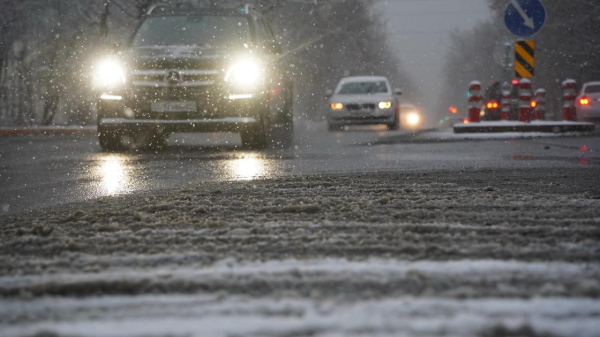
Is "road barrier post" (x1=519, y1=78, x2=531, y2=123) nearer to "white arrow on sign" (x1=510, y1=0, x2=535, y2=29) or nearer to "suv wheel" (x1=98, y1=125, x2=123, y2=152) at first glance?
"white arrow on sign" (x1=510, y1=0, x2=535, y2=29)

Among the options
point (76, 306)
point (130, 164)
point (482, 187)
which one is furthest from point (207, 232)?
point (130, 164)

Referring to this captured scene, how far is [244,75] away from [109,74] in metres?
1.74

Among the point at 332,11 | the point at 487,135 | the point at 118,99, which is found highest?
the point at 332,11

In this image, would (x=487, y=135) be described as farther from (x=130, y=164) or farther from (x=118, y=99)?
(x=130, y=164)

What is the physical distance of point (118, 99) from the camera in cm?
987

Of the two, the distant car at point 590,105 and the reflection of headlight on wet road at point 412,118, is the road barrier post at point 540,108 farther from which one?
the reflection of headlight on wet road at point 412,118

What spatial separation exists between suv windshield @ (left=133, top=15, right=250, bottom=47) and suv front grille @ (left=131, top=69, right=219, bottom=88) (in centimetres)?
74

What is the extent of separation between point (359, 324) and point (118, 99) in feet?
28.2

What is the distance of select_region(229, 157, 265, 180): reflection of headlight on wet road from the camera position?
20.4 feet

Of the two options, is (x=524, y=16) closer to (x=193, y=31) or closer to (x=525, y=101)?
(x=525, y=101)

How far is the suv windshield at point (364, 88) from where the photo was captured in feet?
69.2

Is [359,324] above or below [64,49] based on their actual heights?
below

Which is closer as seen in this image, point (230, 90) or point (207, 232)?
point (207, 232)

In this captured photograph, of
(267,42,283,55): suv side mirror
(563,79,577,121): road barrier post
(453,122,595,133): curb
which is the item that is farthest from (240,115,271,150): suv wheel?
(563,79,577,121): road barrier post
